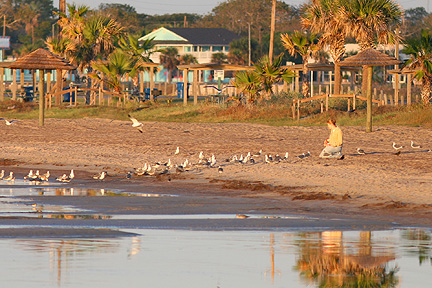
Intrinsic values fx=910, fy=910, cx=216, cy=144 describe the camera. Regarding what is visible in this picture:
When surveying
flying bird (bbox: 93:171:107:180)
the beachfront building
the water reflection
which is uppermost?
the beachfront building

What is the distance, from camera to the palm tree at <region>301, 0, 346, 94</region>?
136 ft

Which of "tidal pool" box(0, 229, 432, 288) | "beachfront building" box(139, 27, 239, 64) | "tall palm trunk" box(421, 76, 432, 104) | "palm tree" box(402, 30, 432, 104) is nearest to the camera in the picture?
"tidal pool" box(0, 229, 432, 288)

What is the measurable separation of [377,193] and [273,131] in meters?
14.3

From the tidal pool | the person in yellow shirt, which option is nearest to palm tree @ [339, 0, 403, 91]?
the person in yellow shirt

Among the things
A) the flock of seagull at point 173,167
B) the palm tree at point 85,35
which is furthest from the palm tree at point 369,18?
the flock of seagull at point 173,167

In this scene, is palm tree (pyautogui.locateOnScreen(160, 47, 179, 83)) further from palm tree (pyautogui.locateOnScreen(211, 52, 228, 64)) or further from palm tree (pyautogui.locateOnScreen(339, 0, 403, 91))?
palm tree (pyautogui.locateOnScreen(339, 0, 403, 91))

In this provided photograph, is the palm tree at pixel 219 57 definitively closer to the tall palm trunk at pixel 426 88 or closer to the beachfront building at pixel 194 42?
the beachfront building at pixel 194 42

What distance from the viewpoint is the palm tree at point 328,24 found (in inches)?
1638

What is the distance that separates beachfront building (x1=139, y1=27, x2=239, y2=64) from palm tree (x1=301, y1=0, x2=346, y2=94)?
176 ft

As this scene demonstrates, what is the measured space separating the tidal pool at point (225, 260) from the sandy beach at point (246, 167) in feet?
5.06

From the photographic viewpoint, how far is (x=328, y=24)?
138ft

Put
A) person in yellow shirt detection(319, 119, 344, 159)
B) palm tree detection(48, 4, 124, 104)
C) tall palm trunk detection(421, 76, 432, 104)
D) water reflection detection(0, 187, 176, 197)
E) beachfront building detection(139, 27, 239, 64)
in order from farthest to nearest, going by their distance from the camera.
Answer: beachfront building detection(139, 27, 239, 64)
palm tree detection(48, 4, 124, 104)
tall palm trunk detection(421, 76, 432, 104)
person in yellow shirt detection(319, 119, 344, 159)
water reflection detection(0, 187, 176, 197)

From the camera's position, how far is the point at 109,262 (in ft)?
31.8

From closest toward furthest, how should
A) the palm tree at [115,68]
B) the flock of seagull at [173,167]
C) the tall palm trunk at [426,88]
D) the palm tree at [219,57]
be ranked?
the flock of seagull at [173,167], the tall palm trunk at [426,88], the palm tree at [115,68], the palm tree at [219,57]
